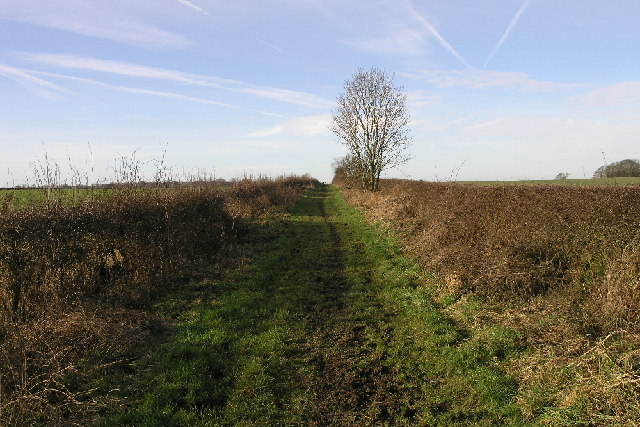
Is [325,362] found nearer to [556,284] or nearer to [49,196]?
[556,284]

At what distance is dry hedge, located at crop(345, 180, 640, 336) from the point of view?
6473 mm

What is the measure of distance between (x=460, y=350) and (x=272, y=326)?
364 centimetres

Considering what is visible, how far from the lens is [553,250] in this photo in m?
8.55

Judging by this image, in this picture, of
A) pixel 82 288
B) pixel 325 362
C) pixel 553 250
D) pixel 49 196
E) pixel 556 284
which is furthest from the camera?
pixel 49 196

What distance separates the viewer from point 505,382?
5508mm

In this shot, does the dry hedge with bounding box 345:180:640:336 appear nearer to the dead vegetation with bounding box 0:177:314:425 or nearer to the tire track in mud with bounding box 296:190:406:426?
the tire track in mud with bounding box 296:190:406:426

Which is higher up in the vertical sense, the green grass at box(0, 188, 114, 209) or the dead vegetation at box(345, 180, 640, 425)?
the green grass at box(0, 188, 114, 209)

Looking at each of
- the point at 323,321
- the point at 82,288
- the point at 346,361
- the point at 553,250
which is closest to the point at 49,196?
the point at 82,288

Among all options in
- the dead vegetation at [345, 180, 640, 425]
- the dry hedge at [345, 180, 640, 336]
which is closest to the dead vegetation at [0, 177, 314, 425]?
the dead vegetation at [345, 180, 640, 425]

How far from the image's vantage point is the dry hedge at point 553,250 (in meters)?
6.47

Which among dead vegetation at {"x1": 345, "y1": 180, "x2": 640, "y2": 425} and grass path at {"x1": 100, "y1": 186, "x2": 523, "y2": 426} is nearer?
dead vegetation at {"x1": 345, "y1": 180, "x2": 640, "y2": 425}

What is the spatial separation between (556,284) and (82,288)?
33.5 feet

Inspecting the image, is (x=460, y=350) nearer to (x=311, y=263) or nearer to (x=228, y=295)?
(x=228, y=295)

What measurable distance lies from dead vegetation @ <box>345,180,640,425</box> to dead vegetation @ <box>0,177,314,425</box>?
20.3 ft
